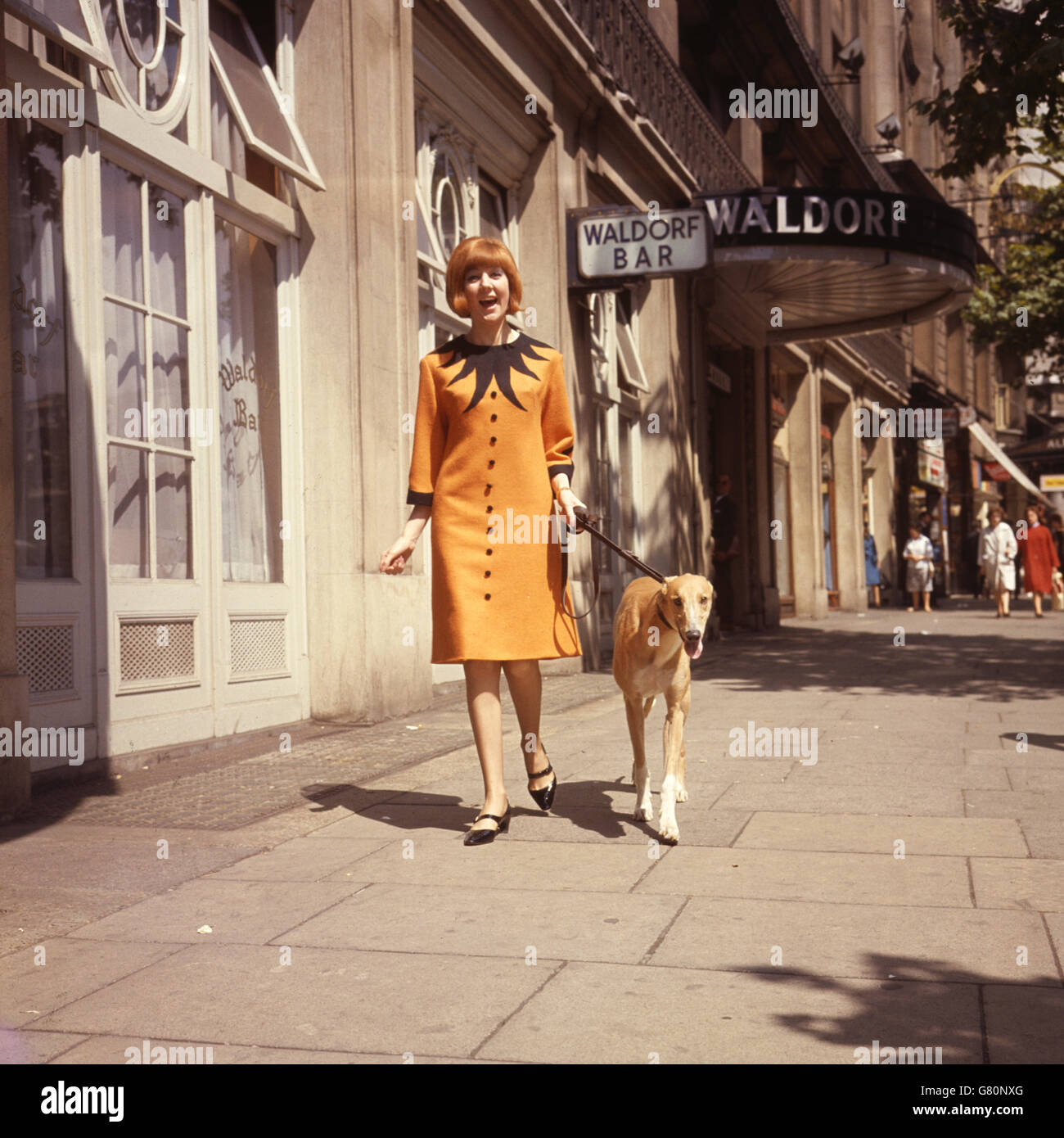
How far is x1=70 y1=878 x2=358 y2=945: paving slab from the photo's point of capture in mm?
3904

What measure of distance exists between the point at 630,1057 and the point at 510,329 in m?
3.43

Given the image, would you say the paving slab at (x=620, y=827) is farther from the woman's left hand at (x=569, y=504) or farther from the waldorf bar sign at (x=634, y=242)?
the waldorf bar sign at (x=634, y=242)

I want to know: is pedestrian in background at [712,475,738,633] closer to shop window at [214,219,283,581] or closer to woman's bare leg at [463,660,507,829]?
shop window at [214,219,283,581]

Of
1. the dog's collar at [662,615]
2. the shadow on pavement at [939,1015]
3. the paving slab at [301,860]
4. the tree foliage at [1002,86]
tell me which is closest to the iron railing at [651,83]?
the tree foliage at [1002,86]


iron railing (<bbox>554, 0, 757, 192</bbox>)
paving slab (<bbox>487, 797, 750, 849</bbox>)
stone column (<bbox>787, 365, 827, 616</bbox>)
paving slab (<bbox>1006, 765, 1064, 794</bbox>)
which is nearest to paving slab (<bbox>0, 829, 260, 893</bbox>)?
paving slab (<bbox>487, 797, 750, 849</bbox>)

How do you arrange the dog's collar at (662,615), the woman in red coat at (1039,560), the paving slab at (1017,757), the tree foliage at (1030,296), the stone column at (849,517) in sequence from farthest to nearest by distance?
the stone column at (849,517) → the tree foliage at (1030,296) → the woman in red coat at (1039,560) → the paving slab at (1017,757) → the dog's collar at (662,615)

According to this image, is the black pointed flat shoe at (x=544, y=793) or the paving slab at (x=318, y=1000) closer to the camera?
the paving slab at (x=318, y=1000)

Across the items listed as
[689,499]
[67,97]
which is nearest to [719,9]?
[689,499]

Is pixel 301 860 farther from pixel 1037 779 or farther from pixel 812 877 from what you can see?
pixel 1037 779

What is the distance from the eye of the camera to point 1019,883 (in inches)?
172

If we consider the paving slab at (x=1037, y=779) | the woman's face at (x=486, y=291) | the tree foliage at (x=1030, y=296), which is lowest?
the paving slab at (x=1037, y=779)

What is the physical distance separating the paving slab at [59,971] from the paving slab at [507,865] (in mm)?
953

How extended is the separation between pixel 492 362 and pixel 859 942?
2.64 m

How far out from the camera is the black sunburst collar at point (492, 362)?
5.21m
